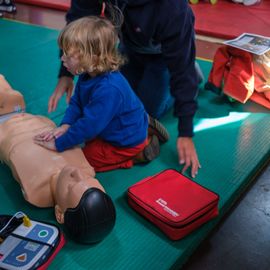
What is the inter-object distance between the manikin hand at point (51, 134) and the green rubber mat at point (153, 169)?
17 cm

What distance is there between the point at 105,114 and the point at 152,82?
1.53ft

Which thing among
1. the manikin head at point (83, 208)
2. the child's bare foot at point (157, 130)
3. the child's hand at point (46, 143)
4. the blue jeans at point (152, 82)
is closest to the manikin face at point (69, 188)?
the manikin head at point (83, 208)

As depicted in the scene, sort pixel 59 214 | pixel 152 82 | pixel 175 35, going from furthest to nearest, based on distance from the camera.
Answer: pixel 152 82 < pixel 175 35 < pixel 59 214

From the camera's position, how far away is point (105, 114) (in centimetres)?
109

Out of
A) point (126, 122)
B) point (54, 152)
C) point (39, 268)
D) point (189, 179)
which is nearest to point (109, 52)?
point (126, 122)

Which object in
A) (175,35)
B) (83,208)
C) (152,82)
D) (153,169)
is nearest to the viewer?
(83,208)

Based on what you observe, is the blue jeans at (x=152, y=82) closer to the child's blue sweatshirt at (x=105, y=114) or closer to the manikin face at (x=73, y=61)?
the child's blue sweatshirt at (x=105, y=114)

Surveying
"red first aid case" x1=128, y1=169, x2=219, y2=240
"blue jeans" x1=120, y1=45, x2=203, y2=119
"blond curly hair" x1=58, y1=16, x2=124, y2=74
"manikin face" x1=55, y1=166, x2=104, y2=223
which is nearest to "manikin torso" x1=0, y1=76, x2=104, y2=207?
"manikin face" x1=55, y1=166, x2=104, y2=223

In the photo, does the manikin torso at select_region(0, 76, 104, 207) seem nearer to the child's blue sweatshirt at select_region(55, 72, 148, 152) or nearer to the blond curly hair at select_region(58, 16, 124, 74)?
the child's blue sweatshirt at select_region(55, 72, 148, 152)

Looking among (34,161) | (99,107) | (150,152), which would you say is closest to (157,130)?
(150,152)

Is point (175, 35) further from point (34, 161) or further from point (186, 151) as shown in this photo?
point (34, 161)

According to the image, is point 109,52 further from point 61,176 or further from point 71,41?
point 61,176

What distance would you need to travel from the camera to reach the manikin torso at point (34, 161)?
3.45 ft

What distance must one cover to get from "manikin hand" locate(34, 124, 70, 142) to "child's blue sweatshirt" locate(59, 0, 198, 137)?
351 millimetres
